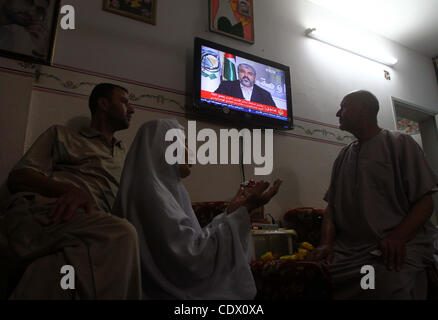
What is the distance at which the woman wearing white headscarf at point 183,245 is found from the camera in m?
1.22

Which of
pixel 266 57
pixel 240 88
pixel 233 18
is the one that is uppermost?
pixel 233 18

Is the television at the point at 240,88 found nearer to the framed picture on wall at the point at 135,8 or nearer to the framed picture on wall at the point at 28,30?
the framed picture on wall at the point at 135,8

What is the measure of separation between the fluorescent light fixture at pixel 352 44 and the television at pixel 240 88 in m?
0.97

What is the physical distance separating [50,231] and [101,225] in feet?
0.72

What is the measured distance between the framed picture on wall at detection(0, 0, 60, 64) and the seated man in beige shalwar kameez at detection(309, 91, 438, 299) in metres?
2.25

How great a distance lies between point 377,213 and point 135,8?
2.61 m

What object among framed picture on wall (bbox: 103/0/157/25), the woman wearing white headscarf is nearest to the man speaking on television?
framed picture on wall (bbox: 103/0/157/25)

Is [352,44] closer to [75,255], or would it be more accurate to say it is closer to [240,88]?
[240,88]

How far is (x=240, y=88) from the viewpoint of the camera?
3.16m

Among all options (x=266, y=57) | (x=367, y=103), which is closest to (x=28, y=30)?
(x=266, y=57)

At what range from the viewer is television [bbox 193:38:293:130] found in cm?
293

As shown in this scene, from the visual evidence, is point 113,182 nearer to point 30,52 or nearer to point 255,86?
point 30,52

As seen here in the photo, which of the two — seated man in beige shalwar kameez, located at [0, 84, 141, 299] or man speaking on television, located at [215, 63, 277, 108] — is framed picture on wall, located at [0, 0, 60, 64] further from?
man speaking on television, located at [215, 63, 277, 108]

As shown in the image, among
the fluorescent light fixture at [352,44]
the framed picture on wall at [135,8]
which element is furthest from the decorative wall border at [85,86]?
the fluorescent light fixture at [352,44]
